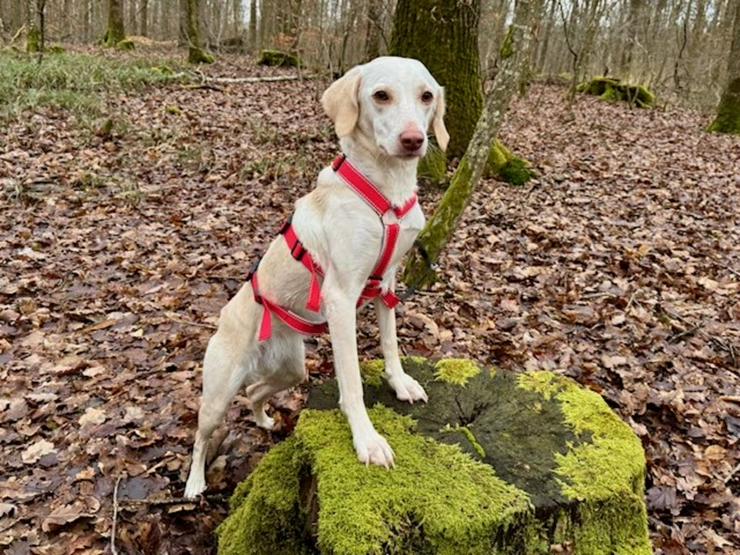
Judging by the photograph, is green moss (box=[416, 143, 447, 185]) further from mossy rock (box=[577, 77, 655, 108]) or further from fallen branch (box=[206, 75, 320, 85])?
mossy rock (box=[577, 77, 655, 108])

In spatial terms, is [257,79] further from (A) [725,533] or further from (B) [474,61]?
(A) [725,533]

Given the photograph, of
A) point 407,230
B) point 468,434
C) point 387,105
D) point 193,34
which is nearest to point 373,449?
point 468,434

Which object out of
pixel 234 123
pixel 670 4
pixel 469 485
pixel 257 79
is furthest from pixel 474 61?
pixel 670 4

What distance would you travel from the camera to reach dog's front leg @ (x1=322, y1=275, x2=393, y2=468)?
8.36 ft

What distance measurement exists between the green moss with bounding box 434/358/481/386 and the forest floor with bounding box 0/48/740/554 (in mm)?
1317

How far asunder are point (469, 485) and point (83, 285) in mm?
4900

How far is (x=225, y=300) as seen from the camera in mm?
5598

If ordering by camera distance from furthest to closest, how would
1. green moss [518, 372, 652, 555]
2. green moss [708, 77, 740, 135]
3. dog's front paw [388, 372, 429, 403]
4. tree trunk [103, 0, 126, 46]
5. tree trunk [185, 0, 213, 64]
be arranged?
tree trunk [103, 0, 126, 46], tree trunk [185, 0, 213, 64], green moss [708, 77, 740, 135], dog's front paw [388, 372, 429, 403], green moss [518, 372, 652, 555]

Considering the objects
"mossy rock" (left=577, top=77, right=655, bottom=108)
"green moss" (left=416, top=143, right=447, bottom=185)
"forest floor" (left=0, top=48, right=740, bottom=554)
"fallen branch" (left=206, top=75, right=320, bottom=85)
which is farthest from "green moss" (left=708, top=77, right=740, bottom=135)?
"fallen branch" (left=206, top=75, right=320, bottom=85)

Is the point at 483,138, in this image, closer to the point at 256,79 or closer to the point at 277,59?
the point at 256,79

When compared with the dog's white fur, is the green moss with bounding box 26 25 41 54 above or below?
above

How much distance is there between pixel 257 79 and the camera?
55.8ft

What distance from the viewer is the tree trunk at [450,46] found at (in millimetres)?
8312

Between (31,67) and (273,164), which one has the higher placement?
(31,67)
